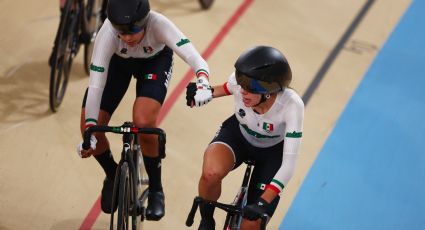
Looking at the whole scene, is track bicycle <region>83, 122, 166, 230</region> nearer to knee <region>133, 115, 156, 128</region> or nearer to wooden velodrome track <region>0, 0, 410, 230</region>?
knee <region>133, 115, 156, 128</region>

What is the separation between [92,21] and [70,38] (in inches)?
23.9

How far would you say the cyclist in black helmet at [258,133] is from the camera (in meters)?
3.93

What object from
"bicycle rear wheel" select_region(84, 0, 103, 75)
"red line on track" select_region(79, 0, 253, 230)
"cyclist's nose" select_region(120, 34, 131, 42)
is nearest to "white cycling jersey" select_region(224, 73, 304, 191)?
"cyclist's nose" select_region(120, 34, 131, 42)

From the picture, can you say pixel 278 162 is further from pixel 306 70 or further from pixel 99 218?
pixel 306 70

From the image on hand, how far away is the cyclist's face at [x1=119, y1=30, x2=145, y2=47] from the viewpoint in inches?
166

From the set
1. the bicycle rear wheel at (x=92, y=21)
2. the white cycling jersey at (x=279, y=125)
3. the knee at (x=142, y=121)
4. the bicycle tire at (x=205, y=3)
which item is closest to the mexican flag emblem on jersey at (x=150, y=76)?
the knee at (x=142, y=121)

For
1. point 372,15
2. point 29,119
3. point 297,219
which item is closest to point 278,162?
point 297,219

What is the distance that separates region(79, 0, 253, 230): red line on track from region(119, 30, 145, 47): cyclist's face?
5.09 ft

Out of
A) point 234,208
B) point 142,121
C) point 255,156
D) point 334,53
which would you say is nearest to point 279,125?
point 255,156

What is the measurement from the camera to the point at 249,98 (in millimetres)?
4031

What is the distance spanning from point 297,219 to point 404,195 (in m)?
1.03

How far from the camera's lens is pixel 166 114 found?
21.2 ft

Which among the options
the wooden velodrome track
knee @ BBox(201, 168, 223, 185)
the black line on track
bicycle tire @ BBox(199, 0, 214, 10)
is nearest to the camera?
knee @ BBox(201, 168, 223, 185)

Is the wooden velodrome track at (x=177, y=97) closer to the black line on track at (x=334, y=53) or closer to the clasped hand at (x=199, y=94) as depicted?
the black line on track at (x=334, y=53)
